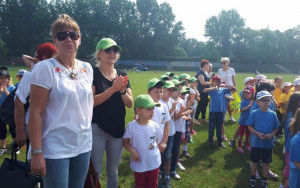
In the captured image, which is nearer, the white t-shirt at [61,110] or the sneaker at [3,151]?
the white t-shirt at [61,110]

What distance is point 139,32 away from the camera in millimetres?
73375

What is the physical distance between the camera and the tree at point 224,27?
3192 inches

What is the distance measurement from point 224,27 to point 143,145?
288ft

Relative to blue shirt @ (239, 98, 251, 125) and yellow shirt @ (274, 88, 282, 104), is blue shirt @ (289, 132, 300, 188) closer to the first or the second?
blue shirt @ (239, 98, 251, 125)

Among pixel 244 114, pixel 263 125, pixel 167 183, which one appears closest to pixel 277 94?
pixel 244 114

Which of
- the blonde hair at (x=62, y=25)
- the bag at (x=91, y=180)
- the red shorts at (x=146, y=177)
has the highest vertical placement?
the blonde hair at (x=62, y=25)

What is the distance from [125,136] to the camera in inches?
134

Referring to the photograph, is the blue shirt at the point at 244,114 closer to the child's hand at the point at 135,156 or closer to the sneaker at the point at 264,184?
the sneaker at the point at 264,184

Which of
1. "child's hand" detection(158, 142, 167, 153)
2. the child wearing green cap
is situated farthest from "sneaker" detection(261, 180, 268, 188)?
the child wearing green cap

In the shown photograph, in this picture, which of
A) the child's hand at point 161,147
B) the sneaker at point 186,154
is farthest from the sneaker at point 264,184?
the child's hand at point 161,147

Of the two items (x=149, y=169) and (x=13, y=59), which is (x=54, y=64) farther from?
(x=13, y=59)

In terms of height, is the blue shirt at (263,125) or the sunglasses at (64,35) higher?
the sunglasses at (64,35)

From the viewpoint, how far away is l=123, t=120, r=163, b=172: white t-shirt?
3.44 meters

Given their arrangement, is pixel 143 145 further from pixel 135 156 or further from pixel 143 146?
pixel 135 156
